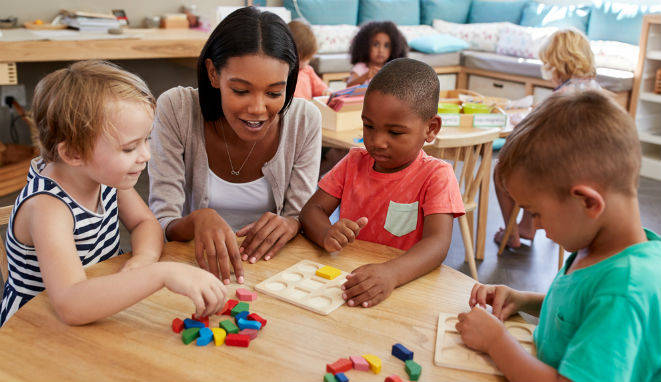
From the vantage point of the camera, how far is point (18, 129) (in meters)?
4.93

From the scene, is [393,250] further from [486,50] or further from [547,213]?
[486,50]

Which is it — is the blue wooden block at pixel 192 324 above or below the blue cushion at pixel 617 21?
below

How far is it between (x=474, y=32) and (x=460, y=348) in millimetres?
6433

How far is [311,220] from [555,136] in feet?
2.44

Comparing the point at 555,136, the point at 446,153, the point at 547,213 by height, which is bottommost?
the point at 446,153

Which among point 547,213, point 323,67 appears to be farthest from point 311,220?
point 323,67

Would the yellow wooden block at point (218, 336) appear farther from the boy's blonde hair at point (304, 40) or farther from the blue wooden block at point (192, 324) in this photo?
the boy's blonde hair at point (304, 40)

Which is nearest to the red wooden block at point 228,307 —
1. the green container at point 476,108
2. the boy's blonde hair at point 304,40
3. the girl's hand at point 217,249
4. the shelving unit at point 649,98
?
the girl's hand at point 217,249

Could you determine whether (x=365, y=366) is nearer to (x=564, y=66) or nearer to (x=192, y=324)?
(x=192, y=324)

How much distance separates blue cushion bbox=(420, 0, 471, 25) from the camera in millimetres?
6949

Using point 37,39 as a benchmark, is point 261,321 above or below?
below

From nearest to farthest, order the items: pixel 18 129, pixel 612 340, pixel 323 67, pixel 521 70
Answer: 1. pixel 612 340
2. pixel 18 129
3. pixel 323 67
4. pixel 521 70

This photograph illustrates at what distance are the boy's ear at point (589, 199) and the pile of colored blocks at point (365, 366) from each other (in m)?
0.34

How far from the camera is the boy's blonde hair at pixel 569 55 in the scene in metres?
3.45
